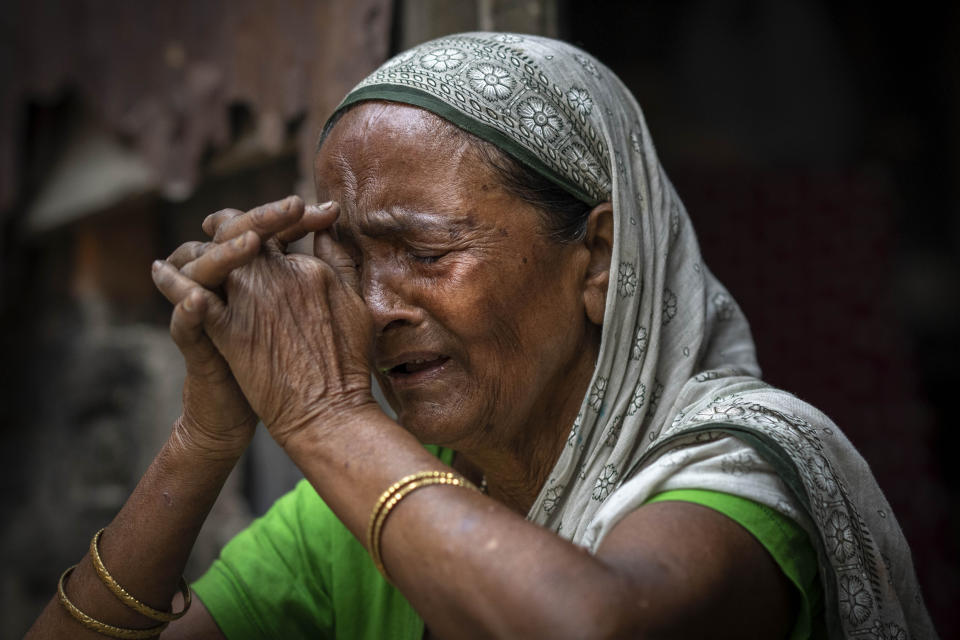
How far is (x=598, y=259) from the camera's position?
81.8 inches

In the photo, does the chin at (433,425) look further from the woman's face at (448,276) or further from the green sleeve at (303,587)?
the green sleeve at (303,587)

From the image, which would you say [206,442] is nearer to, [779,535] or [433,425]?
[433,425]

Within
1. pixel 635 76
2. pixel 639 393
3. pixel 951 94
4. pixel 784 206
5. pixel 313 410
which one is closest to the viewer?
pixel 313 410

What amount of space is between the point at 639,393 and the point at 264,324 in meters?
0.78

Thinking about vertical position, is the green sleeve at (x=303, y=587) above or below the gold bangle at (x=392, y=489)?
below

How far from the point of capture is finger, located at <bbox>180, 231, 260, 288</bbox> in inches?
65.6

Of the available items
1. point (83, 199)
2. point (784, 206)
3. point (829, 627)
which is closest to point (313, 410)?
point (829, 627)

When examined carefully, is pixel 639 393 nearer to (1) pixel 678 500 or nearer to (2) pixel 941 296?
(1) pixel 678 500

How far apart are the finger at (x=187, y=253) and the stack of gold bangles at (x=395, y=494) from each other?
1.96ft

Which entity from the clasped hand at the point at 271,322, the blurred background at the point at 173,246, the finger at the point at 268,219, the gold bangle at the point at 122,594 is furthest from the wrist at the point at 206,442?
the blurred background at the point at 173,246

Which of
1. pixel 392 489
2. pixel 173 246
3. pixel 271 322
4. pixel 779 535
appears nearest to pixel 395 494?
pixel 392 489

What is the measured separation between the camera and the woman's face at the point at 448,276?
1.94 m

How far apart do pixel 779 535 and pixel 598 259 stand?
0.73 m

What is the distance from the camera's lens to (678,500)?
1587 mm
